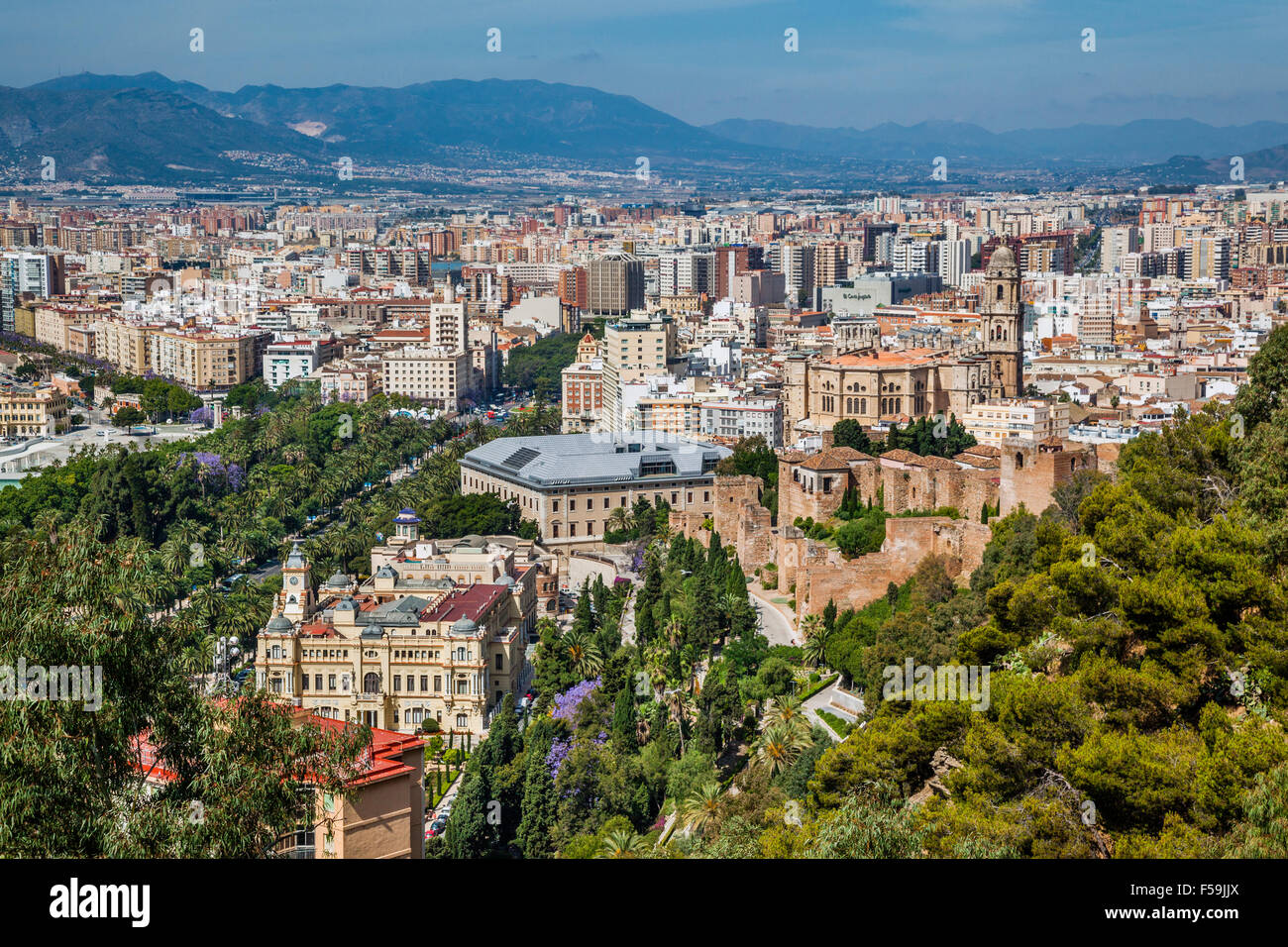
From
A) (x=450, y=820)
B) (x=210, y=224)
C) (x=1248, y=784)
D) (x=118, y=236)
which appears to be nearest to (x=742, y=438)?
(x=450, y=820)

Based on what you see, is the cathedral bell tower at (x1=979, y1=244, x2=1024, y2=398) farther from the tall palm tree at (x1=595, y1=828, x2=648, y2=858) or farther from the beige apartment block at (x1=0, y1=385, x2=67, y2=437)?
the beige apartment block at (x1=0, y1=385, x2=67, y2=437)

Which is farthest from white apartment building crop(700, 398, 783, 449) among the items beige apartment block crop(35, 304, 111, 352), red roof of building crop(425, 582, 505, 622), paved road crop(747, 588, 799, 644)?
beige apartment block crop(35, 304, 111, 352)

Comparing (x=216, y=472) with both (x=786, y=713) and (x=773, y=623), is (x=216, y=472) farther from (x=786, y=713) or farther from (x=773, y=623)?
(x=786, y=713)

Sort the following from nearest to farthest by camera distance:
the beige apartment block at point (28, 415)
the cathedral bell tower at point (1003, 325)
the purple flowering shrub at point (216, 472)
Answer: the purple flowering shrub at point (216, 472)
the cathedral bell tower at point (1003, 325)
the beige apartment block at point (28, 415)

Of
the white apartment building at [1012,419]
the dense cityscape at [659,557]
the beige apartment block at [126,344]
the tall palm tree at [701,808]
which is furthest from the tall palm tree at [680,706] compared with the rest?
the beige apartment block at [126,344]

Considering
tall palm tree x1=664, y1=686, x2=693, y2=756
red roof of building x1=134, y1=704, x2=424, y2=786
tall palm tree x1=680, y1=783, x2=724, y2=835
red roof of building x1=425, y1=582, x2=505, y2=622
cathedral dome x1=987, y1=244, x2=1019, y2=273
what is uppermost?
cathedral dome x1=987, y1=244, x2=1019, y2=273

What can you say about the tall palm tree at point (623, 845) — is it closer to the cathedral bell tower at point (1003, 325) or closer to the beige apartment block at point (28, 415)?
the cathedral bell tower at point (1003, 325)

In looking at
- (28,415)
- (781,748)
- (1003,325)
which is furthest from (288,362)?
(781,748)
